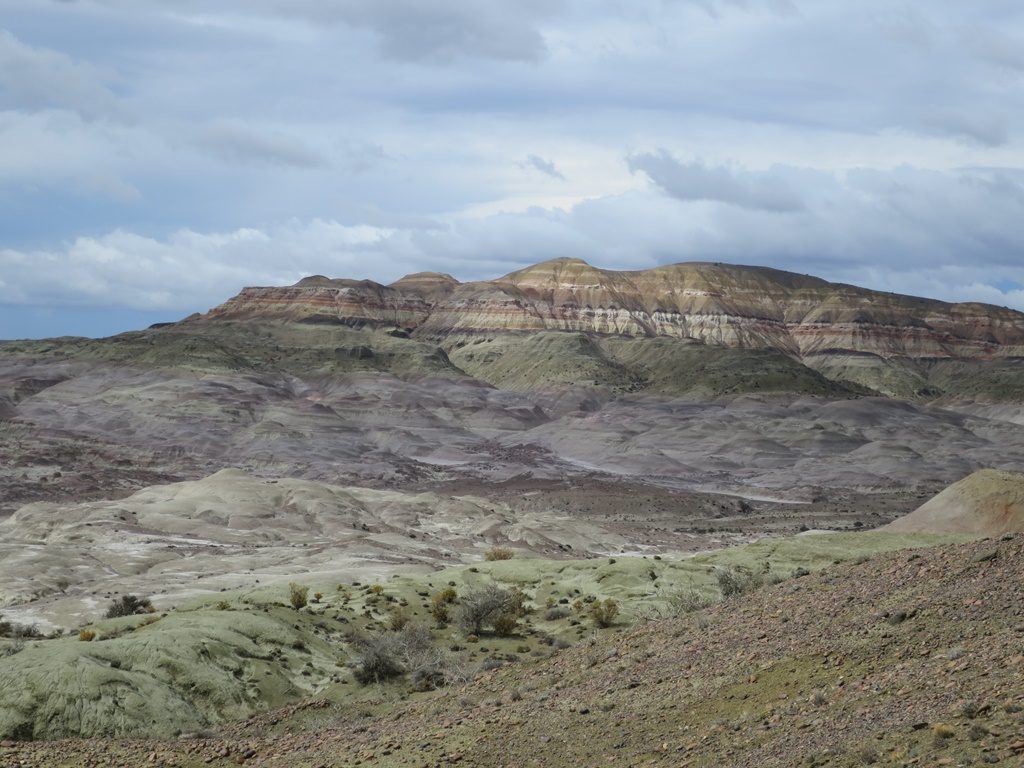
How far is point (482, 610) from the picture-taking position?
1260 inches

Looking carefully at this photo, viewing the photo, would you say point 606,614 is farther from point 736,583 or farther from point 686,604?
point 686,604

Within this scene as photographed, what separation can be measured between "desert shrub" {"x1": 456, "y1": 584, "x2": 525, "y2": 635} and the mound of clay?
21031 millimetres

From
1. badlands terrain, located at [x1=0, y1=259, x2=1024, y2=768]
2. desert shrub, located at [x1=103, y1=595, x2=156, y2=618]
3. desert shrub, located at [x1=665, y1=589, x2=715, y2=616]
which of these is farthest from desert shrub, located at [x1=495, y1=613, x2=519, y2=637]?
desert shrub, located at [x1=103, y1=595, x2=156, y2=618]

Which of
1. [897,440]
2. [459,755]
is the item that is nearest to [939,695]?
[459,755]

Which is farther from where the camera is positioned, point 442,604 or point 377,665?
point 442,604

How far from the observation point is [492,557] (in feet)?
161

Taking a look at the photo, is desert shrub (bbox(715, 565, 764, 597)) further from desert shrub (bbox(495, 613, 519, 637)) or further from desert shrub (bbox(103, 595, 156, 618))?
desert shrub (bbox(103, 595, 156, 618))

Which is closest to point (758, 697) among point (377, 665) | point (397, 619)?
point (377, 665)

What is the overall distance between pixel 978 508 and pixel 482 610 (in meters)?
25.9

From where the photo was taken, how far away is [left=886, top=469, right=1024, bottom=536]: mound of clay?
151 feet

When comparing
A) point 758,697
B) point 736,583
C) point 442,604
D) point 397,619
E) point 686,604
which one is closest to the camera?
point 758,697

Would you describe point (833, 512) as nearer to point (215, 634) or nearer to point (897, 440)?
point (897, 440)

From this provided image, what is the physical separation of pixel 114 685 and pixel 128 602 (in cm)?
1570

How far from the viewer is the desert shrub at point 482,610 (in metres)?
31.9
